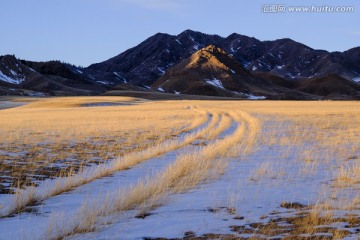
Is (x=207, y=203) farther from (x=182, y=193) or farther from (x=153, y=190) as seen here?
(x=153, y=190)

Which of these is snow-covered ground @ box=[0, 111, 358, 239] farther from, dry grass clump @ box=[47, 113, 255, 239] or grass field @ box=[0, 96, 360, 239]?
dry grass clump @ box=[47, 113, 255, 239]

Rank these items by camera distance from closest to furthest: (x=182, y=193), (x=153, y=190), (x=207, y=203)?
(x=207, y=203) → (x=153, y=190) → (x=182, y=193)

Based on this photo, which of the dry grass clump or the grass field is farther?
the dry grass clump

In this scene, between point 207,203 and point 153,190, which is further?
point 153,190

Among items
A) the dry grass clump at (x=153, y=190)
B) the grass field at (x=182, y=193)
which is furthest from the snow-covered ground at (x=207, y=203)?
the dry grass clump at (x=153, y=190)

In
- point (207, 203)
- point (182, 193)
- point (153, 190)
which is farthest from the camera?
point (182, 193)

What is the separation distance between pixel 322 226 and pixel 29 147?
13.7 metres

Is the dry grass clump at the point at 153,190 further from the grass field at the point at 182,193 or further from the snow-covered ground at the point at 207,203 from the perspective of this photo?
the snow-covered ground at the point at 207,203

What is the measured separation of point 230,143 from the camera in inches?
717

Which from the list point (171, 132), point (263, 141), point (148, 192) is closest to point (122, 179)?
point (148, 192)

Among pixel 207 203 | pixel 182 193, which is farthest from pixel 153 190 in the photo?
pixel 207 203

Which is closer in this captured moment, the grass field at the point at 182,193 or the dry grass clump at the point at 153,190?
the grass field at the point at 182,193

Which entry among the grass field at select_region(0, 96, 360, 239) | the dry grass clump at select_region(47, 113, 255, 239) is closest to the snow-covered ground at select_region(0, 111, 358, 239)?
the grass field at select_region(0, 96, 360, 239)

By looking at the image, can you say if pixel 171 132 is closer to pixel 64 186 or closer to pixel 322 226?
pixel 64 186
